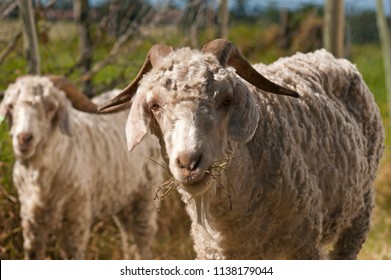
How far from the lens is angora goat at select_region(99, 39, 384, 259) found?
3.77 m

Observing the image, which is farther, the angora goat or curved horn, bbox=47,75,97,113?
curved horn, bbox=47,75,97,113

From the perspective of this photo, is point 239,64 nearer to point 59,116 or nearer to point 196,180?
point 196,180

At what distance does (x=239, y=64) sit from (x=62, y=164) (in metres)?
2.72

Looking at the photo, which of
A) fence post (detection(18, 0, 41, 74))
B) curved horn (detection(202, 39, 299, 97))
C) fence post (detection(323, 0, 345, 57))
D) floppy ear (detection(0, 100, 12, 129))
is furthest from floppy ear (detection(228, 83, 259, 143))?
fence post (detection(323, 0, 345, 57))

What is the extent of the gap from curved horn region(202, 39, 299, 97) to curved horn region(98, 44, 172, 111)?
194 mm

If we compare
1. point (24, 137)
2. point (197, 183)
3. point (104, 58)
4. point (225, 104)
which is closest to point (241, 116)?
point (225, 104)

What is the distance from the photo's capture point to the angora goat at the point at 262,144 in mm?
3766

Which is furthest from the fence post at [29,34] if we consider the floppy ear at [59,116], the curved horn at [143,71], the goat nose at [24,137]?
the curved horn at [143,71]

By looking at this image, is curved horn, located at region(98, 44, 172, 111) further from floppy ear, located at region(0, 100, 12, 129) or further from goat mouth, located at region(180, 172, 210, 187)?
floppy ear, located at region(0, 100, 12, 129)

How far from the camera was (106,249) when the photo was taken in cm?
755

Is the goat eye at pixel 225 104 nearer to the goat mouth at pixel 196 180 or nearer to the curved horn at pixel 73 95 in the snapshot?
the goat mouth at pixel 196 180

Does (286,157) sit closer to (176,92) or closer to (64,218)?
(176,92)

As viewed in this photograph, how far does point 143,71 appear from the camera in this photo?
418cm

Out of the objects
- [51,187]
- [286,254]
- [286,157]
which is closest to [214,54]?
[286,157]
